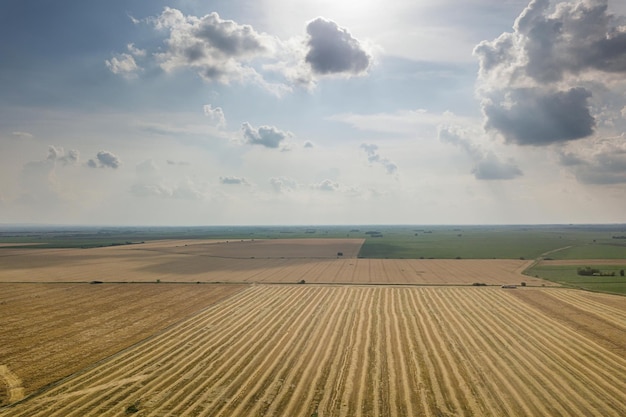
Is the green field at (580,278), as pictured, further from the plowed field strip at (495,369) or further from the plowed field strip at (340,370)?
the plowed field strip at (340,370)

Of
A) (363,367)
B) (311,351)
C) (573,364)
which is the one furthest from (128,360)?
(573,364)

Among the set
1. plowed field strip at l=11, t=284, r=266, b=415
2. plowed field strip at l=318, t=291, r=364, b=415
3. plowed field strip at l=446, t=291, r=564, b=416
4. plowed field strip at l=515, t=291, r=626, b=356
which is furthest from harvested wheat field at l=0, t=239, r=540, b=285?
plowed field strip at l=11, t=284, r=266, b=415

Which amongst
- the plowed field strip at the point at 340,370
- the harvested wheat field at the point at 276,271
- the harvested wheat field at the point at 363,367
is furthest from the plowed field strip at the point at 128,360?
the harvested wheat field at the point at 276,271

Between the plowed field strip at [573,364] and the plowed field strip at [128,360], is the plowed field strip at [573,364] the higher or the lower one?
the higher one

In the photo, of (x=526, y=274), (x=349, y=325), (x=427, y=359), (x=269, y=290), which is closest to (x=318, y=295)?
(x=269, y=290)

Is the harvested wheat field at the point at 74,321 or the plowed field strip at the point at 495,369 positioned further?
the harvested wheat field at the point at 74,321

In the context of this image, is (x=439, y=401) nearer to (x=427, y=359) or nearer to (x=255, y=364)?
(x=427, y=359)
